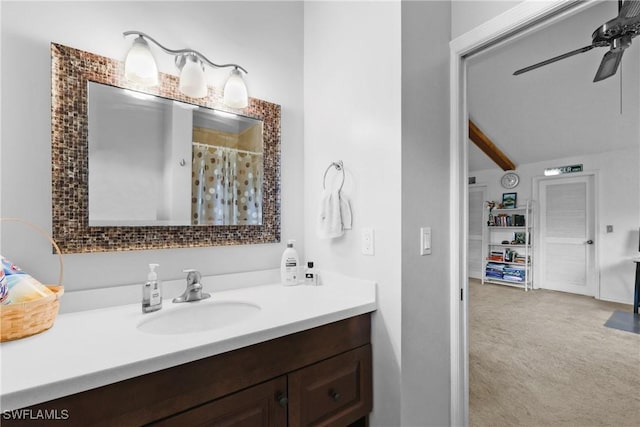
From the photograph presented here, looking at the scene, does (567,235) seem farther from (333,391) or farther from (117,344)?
(117,344)

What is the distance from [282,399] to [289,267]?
2.22 ft

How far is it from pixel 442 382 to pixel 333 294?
0.66 m

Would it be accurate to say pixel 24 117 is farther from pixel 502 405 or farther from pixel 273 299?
pixel 502 405

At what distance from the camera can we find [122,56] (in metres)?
1.28

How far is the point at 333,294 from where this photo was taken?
4.91 feet

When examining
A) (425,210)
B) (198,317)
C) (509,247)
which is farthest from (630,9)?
(509,247)

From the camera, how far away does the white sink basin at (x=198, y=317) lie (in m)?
1.18

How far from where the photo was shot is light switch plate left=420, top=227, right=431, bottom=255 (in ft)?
4.50

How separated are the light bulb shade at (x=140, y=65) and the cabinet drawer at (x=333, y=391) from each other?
4.25ft

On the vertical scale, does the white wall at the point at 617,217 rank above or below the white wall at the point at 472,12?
below

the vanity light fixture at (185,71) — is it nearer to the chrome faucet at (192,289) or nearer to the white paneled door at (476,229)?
the chrome faucet at (192,289)

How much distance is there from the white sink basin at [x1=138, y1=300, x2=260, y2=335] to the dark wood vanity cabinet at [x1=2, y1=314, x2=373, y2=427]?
0.99 ft

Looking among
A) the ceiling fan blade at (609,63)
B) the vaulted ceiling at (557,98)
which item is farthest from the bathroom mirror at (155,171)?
the vaulted ceiling at (557,98)

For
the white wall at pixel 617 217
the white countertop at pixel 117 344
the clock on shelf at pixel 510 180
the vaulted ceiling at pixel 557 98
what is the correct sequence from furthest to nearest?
the clock on shelf at pixel 510 180 < the white wall at pixel 617 217 < the vaulted ceiling at pixel 557 98 < the white countertop at pixel 117 344
